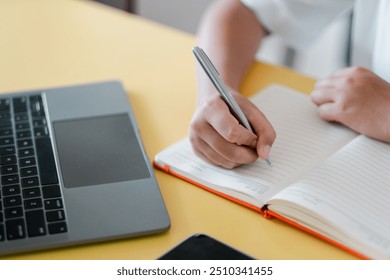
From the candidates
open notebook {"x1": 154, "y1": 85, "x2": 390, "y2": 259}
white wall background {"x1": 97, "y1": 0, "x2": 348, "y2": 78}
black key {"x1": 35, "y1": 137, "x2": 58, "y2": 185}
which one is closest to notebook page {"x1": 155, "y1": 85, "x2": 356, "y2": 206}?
open notebook {"x1": 154, "y1": 85, "x2": 390, "y2": 259}

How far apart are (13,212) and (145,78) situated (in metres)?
0.45

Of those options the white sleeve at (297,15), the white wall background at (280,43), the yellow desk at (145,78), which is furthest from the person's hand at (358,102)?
the white wall background at (280,43)

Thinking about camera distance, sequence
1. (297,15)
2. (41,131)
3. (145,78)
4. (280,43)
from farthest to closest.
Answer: (280,43)
(297,15)
(145,78)
(41,131)

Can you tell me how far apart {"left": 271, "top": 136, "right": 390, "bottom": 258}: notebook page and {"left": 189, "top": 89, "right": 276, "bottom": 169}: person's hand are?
0.26 feet

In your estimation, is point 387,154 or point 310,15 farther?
point 310,15

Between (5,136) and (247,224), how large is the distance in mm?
378

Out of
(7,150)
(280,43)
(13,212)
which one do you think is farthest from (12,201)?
(280,43)

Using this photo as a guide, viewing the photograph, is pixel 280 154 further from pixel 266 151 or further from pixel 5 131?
pixel 5 131

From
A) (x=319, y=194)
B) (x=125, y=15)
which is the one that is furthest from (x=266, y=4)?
(x=319, y=194)

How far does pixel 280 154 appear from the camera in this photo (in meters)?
0.89

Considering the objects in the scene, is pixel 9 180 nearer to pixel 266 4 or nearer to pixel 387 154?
pixel 387 154

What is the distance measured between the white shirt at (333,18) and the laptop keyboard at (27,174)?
49 centimetres

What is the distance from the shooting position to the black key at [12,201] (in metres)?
0.76

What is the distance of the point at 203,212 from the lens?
31.8 inches
